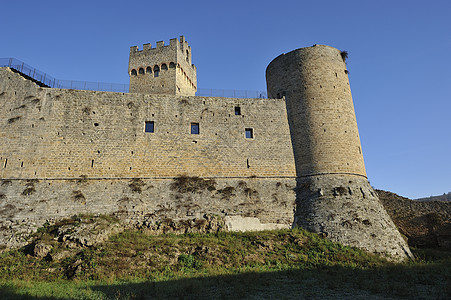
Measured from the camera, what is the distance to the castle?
1720 cm

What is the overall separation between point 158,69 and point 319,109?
1524 centimetres

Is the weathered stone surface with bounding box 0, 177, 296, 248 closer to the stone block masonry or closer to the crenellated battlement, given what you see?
the stone block masonry

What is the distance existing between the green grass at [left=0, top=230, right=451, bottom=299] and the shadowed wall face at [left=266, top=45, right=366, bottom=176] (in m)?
5.47

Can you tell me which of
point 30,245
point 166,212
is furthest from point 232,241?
point 30,245

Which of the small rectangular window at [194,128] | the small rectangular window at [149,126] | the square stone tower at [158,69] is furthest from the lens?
the square stone tower at [158,69]

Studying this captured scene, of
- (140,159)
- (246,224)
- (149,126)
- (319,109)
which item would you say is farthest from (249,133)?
(140,159)

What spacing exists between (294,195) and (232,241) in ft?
18.0

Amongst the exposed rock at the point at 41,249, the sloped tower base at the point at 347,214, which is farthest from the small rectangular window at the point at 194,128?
the exposed rock at the point at 41,249

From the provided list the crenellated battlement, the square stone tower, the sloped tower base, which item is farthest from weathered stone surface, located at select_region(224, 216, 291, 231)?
the crenellated battlement

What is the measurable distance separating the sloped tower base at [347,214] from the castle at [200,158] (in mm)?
65

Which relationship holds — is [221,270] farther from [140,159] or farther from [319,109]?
[319,109]

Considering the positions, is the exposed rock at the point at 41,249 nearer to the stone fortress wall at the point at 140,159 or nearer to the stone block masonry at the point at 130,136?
the stone fortress wall at the point at 140,159

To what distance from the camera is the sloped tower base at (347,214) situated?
16281 millimetres

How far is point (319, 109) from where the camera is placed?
814 inches
